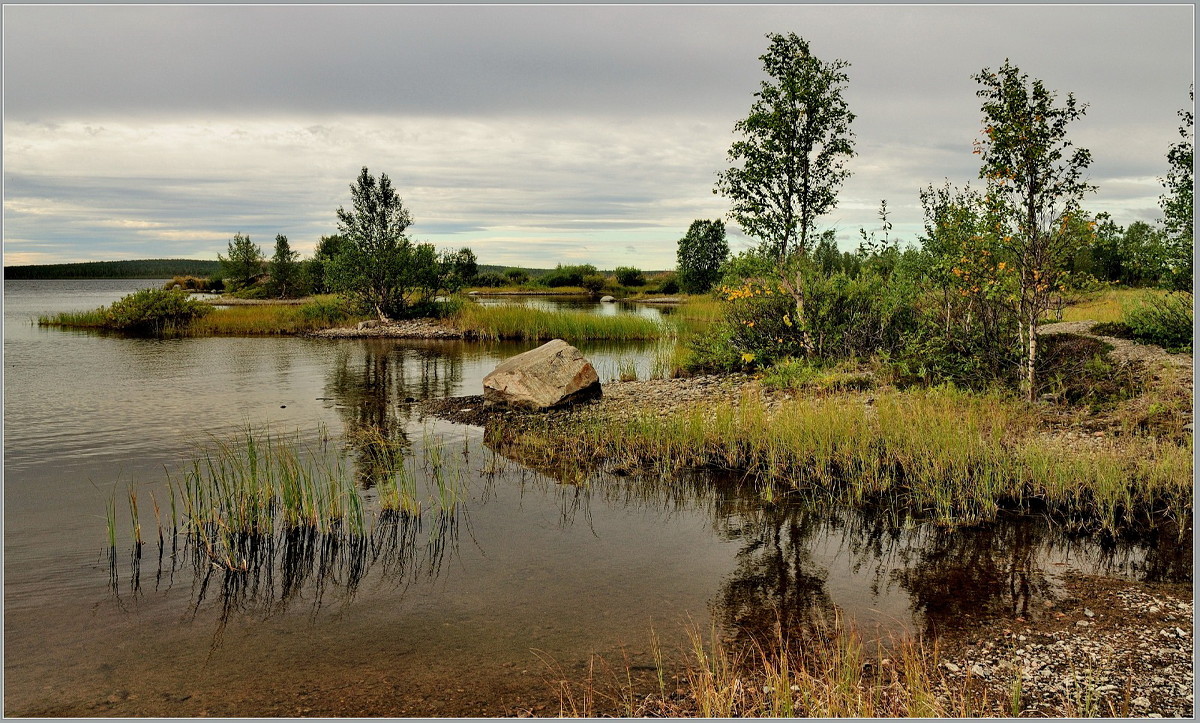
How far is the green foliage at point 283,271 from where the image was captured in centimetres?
5822

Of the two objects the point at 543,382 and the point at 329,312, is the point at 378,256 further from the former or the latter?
the point at 543,382

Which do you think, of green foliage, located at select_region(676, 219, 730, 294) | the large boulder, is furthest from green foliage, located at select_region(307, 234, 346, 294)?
the large boulder

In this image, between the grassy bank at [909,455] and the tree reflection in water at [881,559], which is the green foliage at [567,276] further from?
the tree reflection in water at [881,559]

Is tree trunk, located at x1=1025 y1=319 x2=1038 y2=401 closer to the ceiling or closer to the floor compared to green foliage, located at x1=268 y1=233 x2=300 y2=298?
closer to the floor

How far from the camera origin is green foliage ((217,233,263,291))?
66.1m

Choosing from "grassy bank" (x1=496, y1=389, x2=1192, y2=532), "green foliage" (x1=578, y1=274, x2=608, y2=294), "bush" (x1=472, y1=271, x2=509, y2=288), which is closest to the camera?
"grassy bank" (x1=496, y1=389, x2=1192, y2=532)

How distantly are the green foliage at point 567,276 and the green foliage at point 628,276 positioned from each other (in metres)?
3.44

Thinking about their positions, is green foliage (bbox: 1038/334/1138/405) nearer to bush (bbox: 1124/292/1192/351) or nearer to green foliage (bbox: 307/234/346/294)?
bush (bbox: 1124/292/1192/351)

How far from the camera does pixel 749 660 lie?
543cm

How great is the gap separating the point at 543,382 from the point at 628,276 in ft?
205

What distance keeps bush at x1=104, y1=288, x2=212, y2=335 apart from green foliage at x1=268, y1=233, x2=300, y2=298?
23117mm

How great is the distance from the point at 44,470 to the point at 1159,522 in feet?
44.5

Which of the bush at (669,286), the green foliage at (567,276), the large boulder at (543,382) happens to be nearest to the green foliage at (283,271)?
the green foliage at (567,276)

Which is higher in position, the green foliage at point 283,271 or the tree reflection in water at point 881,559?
the green foliage at point 283,271
